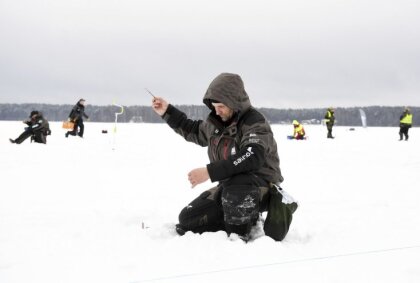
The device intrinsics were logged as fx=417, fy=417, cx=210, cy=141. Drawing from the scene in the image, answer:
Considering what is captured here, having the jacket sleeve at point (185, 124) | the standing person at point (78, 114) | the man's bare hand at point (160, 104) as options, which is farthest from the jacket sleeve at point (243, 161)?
the standing person at point (78, 114)

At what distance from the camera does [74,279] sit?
2.04 meters

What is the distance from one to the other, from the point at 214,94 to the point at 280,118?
106 metres

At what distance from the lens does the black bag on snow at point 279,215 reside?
9.09ft

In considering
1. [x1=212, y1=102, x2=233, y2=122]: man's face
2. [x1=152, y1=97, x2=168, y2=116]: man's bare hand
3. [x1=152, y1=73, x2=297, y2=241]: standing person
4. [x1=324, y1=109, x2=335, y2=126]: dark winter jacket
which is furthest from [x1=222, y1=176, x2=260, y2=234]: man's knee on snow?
[x1=324, y1=109, x2=335, y2=126]: dark winter jacket

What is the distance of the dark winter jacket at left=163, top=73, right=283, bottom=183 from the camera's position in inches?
102

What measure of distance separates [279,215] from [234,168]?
1.64 ft

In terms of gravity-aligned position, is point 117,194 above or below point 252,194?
below

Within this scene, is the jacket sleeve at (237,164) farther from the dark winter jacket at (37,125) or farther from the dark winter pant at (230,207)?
the dark winter jacket at (37,125)

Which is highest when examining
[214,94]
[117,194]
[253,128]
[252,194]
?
[214,94]

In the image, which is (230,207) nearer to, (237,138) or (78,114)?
(237,138)

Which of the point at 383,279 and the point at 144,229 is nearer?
the point at 383,279

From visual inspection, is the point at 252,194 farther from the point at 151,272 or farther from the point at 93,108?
the point at 93,108

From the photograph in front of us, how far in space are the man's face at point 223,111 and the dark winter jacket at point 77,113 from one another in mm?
13817

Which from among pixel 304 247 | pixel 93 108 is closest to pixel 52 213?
pixel 304 247
